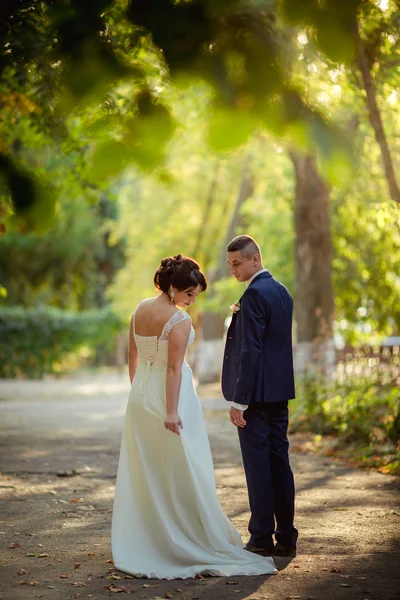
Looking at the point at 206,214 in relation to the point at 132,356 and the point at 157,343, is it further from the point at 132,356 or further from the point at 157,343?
the point at 157,343

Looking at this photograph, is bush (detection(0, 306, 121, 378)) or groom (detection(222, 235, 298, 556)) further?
bush (detection(0, 306, 121, 378))

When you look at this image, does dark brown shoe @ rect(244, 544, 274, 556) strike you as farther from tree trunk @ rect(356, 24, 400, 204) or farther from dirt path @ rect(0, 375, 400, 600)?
tree trunk @ rect(356, 24, 400, 204)

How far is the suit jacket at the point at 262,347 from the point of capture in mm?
5902

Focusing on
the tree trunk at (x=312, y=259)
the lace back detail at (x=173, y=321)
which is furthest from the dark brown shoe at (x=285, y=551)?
the tree trunk at (x=312, y=259)

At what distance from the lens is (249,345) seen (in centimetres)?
590

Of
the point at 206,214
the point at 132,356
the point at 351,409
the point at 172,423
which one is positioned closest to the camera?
the point at 172,423

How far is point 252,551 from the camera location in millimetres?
5980

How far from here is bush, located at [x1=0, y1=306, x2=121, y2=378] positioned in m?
33.1

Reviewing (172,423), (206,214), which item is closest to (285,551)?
(172,423)

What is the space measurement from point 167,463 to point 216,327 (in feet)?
76.3

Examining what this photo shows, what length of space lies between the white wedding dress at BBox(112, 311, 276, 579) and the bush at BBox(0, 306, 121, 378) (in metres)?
27.8

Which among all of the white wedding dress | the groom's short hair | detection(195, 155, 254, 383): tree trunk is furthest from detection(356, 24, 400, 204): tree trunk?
detection(195, 155, 254, 383): tree trunk

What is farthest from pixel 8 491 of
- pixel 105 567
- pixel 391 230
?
pixel 391 230

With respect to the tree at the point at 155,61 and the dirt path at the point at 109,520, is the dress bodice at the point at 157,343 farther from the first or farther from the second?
the tree at the point at 155,61
